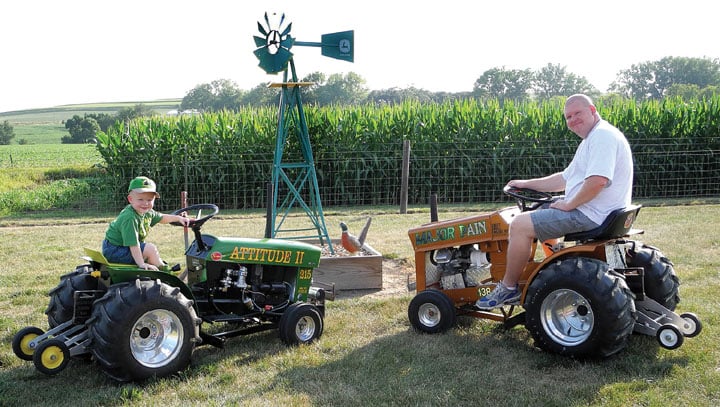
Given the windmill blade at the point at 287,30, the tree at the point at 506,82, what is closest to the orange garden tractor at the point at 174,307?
the windmill blade at the point at 287,30

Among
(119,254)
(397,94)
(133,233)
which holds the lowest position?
Result: (119,254)

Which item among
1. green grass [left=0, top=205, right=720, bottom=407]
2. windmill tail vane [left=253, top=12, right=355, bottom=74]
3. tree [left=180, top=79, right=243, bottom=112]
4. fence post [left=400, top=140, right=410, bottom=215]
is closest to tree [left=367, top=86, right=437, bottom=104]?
tree [left=180, top=79, right=243, bottom=112]

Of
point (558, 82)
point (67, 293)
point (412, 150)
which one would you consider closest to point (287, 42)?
point (67, 293)

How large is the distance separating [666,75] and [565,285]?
6326cm

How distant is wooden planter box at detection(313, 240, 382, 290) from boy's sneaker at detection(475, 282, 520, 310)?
2103 millimetres

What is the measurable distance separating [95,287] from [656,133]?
15.1 meters

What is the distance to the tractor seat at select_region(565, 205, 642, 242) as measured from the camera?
4359 millimetres

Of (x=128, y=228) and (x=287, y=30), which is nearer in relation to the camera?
(x=128, y=228)

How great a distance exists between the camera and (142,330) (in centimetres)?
421

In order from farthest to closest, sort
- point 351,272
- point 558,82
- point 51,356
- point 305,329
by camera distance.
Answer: point 558,82 < point 351,272 < point 305,329 < point 51,356

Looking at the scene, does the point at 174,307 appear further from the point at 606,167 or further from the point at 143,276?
the point at 606,167

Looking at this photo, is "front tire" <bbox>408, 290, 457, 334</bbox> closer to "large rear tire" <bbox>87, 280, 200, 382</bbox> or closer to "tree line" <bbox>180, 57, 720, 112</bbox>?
"large rear tire" <bbox>87, 280, 200, 382</bbox>

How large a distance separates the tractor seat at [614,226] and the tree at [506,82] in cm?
4110

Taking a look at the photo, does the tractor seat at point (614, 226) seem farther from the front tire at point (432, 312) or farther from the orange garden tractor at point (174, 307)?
the orange garden tractor at point (174, 307)
